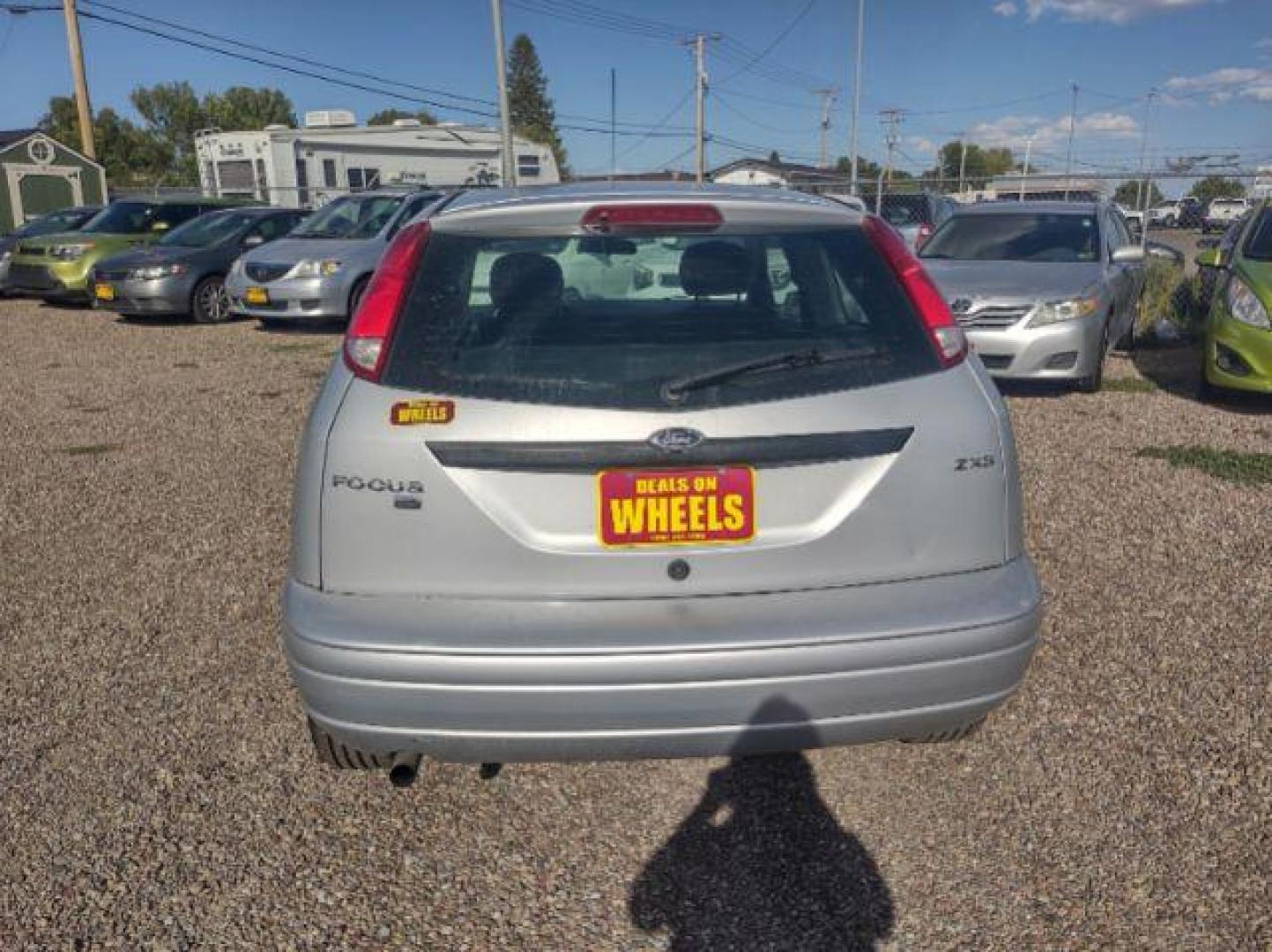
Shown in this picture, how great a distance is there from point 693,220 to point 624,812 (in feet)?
5.22

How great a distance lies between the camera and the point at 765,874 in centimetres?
251

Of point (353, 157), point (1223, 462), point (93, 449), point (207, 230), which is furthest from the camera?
point (353, 157)

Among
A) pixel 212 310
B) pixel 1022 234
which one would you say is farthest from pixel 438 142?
pixel 1022 234

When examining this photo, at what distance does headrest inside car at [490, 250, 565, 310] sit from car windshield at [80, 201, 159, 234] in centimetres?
1476

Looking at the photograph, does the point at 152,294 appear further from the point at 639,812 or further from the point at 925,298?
the point at 925,298

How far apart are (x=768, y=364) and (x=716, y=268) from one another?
0.67 metres

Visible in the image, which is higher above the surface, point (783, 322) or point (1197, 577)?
point (783, 322)

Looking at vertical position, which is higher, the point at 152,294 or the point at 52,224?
the point at 52,224

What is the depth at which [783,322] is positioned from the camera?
2.44 metres

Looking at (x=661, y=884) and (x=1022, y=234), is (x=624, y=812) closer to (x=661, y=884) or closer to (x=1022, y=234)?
(x=661, y=884)

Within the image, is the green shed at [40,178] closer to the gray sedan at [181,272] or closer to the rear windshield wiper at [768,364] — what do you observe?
the gray sedan at [181,272]

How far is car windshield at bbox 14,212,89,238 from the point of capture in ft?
55.4

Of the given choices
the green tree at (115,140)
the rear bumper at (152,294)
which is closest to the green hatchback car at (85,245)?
the rear bumper at (152,294)

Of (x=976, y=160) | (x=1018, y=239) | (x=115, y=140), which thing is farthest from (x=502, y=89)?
(x=976, y=160)
